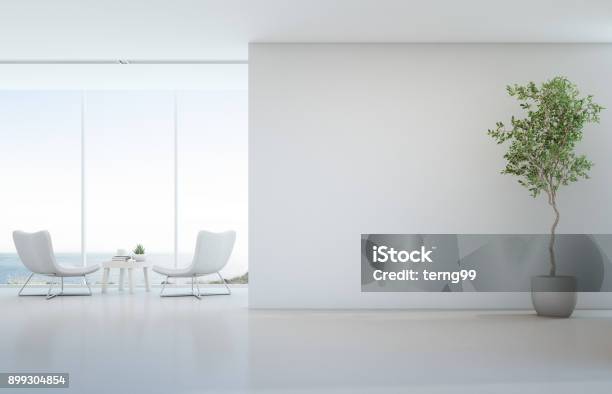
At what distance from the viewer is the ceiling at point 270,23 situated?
23.1 feet

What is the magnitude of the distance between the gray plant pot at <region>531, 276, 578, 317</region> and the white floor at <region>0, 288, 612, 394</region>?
0.20 metres

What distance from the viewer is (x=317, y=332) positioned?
6184 millimetres

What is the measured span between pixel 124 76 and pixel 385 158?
4.39 meters

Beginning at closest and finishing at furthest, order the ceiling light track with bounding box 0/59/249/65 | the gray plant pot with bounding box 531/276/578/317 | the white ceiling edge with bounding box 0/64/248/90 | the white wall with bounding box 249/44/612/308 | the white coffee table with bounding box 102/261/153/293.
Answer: the gray plant pot with bounding box 531/276/578/317, the white wall with bounding box 249/44/612/308, the ceiling light track with bounding box 0/59/249/65, the white ceiling edge with bounding box 0/64/248/90, the white coffee table with bounding box 102/261/153/293

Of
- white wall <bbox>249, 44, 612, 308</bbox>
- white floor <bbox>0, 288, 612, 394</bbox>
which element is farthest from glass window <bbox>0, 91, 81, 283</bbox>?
white wall <bbox>249, 44, 612, 308</bbox>

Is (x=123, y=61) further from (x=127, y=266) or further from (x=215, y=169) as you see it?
(x=215, y=169)

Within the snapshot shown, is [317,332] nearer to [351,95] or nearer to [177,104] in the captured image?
[351,95]

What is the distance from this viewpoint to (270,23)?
7594mm

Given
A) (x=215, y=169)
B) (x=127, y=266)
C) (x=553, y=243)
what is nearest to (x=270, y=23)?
(x=553, y=243)

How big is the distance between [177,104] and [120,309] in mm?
4523

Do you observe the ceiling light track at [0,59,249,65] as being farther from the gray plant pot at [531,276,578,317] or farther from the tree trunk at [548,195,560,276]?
the gray plant pot at [531,276,578,317]

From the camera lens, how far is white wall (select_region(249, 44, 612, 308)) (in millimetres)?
8164

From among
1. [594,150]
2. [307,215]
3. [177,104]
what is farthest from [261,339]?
[177,104]

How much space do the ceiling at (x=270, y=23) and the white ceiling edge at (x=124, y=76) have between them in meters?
0.77
